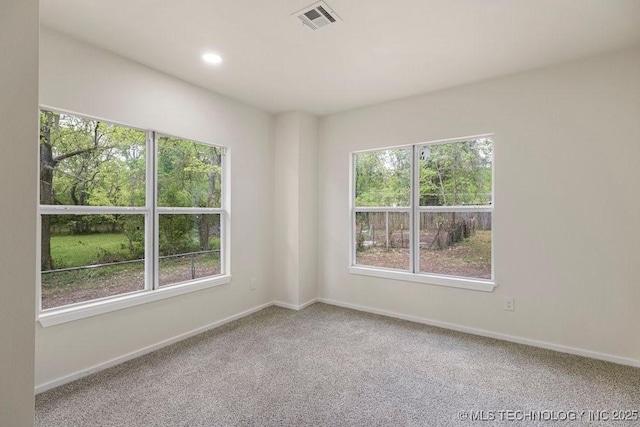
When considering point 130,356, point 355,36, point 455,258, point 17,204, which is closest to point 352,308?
point 455,258

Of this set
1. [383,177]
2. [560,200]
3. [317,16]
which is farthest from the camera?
[383,177]

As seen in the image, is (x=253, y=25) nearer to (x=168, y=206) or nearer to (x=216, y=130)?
(x=216, y=130)

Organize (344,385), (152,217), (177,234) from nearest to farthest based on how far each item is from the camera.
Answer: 1. (344,385)
2. (152,217)
3. (177,234)

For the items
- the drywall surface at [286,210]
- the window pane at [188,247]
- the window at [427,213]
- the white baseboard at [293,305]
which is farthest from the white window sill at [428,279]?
the window pane at [188,247]

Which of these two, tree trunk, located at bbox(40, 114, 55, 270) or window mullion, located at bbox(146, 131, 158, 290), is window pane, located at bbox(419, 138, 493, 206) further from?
tree trunk, located at bbox(40, 114, 55, 270)

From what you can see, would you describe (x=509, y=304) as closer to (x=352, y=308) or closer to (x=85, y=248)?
(x=352, y=308)

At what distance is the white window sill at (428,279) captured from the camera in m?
3.12

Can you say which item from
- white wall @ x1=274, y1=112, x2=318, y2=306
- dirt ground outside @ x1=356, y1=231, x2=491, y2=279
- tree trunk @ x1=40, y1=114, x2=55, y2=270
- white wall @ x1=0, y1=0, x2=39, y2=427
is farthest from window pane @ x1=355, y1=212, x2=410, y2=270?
white wall @ x1=0, y1=0, x2=39, y2=427

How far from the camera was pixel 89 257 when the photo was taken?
2.51 meters

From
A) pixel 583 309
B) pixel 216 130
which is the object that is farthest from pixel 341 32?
pixel 583 309

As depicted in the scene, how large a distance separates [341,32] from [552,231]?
2.52 meters

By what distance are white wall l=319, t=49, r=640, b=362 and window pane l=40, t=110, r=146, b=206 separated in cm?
297

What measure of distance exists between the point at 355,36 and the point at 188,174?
2131mm

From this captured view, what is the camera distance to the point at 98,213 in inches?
99.0
